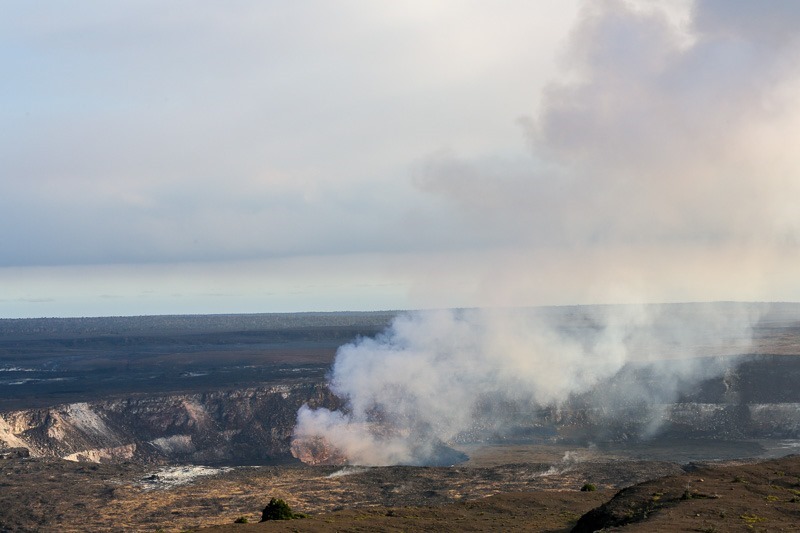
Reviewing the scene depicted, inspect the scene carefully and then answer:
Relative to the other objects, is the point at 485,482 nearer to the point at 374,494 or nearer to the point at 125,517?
the point at 374,494

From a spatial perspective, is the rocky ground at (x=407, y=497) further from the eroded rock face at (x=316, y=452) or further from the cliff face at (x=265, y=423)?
the eroded rock face at (x=316, y=452)

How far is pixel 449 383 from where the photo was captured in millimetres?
116125

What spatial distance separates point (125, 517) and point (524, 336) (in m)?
73.6

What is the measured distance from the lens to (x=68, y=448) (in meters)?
95.8

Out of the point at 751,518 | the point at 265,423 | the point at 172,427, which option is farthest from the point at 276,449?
the point at 751,518

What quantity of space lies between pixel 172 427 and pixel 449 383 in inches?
1426

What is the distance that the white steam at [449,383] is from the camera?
104 metres

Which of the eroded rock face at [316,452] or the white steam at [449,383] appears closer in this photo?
the eroded rock face at [316,452]

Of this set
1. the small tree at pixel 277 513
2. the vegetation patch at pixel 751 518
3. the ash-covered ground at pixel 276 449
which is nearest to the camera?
the vegetation patch at pixel 751 518

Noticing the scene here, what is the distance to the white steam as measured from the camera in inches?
4087

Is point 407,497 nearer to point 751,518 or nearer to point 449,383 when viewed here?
point 751,518

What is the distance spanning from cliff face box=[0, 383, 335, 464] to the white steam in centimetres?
493

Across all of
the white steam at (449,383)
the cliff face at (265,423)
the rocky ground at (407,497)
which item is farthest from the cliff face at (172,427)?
the rocky ground at (407,497)

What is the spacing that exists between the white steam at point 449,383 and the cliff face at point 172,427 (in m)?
4.93
